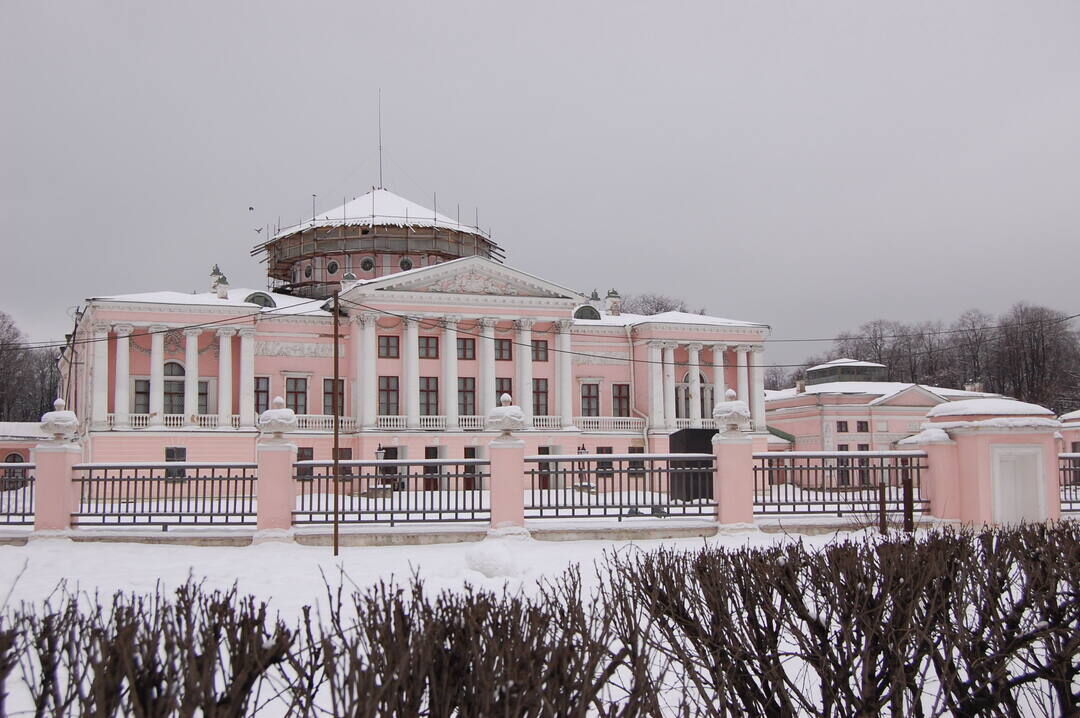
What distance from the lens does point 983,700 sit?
5.54 m

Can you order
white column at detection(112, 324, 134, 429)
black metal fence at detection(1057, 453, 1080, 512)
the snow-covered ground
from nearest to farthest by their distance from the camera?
the snow-covered ground < black metal fence at detection(1057, 453, 1080, 512) < white column at detection(112, 324, 134, 429)

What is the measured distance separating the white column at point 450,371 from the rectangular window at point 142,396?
1212cm

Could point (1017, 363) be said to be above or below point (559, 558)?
above

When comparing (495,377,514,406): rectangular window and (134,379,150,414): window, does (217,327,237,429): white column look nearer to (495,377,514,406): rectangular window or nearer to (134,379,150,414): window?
(134,379,150,414): window

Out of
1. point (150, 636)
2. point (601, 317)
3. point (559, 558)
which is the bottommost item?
point (559, 558)

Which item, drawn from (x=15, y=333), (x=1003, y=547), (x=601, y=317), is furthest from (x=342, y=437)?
(x=15, y=333)

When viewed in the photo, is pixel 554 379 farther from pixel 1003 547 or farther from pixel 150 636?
pixel 150 636

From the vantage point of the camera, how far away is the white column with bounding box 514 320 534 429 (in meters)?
41.0

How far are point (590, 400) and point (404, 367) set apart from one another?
9442 mm

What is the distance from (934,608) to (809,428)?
46.0 m

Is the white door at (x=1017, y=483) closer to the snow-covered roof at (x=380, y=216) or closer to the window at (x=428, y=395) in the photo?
the window at (x=428, y=395)

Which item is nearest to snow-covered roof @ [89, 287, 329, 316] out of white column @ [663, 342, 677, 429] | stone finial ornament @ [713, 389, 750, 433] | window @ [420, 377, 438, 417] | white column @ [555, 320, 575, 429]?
window @ [420, 377, 438, 417]

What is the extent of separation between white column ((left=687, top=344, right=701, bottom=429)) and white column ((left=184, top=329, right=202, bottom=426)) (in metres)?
21.8

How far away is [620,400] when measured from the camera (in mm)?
44688
